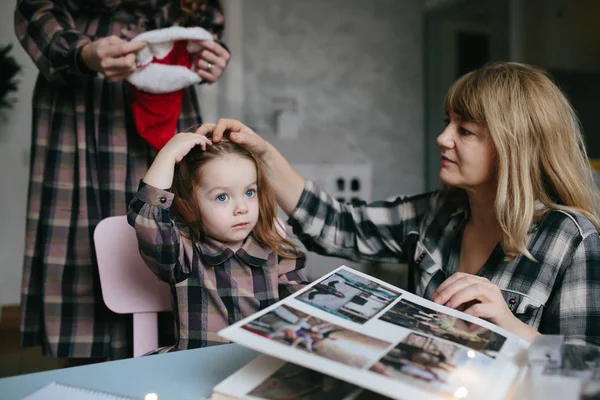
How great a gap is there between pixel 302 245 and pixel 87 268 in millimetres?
431

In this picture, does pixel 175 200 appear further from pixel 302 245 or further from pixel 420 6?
pixel 420 6

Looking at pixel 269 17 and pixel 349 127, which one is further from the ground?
pixel 269 17

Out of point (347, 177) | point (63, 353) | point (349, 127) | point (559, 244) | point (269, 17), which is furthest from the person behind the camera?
point (349, 127)

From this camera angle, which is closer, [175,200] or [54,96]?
[175,200]

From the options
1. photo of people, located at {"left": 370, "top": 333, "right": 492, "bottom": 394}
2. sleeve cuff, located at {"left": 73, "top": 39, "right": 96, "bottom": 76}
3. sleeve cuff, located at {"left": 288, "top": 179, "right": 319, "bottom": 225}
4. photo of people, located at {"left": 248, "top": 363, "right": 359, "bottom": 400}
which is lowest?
photo of people, located at {"left": 248, "top": 363, "right": 359, "bottom": 400}

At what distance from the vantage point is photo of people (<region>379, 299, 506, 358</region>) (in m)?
0.67

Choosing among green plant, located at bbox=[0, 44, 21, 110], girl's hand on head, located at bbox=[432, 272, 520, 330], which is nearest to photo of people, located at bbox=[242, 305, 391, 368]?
girl's hand on head, located at bbox=[432, 272, 520, 330]

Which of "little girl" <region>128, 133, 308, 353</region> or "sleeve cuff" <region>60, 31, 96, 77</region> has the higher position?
"sleeve cuff" <region>60, 31, 96, 77</region>

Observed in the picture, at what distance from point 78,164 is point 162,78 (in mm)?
252

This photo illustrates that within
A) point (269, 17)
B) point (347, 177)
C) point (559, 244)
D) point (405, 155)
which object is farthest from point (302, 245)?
point (405, 155)

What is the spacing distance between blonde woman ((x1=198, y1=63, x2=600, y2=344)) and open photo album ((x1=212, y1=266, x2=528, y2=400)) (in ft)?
0.45

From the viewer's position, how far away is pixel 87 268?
1.22 meters

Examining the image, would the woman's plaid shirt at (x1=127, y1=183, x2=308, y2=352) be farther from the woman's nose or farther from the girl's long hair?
the woman's nose

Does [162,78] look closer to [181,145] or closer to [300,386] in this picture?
[181,145]
